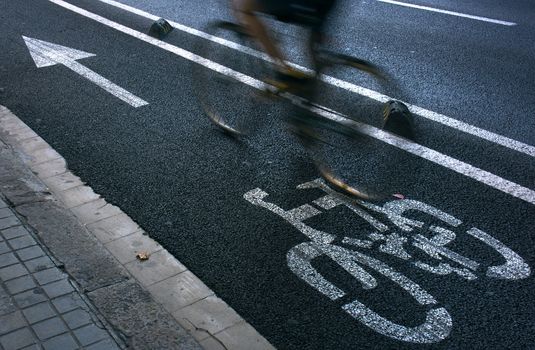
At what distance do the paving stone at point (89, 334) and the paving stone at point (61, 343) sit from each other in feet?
0.12

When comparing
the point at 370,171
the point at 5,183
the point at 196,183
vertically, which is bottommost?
the point at 5,183

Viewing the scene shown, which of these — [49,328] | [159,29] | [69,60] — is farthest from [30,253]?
[159,29]

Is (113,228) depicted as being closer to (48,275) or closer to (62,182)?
(48,275)

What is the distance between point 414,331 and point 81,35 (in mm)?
6465

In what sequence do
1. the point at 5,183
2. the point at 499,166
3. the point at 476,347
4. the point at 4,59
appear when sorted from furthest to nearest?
the point at 4,59 → the point at 499,166 → the point at 5,183 → the point at 476,347

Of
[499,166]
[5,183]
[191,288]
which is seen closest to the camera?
[191,288]

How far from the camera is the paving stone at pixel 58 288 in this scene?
3.83 meters

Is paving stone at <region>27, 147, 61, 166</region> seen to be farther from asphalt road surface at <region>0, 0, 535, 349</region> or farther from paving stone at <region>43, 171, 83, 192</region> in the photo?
paving stone at <region>43, 171, 83, 192</region>

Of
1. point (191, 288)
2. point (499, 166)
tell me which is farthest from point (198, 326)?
point (499, 166)

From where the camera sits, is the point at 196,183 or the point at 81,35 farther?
the point at 81,35

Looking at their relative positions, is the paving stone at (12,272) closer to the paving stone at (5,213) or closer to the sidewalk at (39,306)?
the sidewalk at (39,306)

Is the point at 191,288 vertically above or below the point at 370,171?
below

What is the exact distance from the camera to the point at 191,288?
4023 mm

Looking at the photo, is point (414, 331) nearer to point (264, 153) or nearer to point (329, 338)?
point (329, 338)
